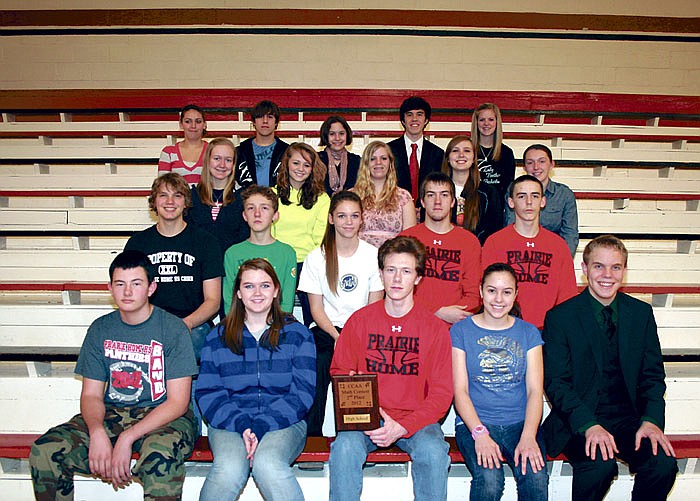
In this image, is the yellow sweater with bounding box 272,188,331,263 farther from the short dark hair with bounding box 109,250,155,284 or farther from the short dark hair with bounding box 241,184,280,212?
the short dark hair with bounding box 109,250,155,284

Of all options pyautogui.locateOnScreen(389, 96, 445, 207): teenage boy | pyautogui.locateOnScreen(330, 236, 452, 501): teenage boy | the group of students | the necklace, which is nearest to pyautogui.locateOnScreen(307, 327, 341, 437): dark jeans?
the group of students

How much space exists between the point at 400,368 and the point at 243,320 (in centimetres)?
72

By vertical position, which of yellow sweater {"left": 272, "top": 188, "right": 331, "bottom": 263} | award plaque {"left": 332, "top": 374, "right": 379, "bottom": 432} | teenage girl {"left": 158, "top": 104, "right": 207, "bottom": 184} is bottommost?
award plaque {"left": 332, "top": 374, "right": 379, "bottom": 432}

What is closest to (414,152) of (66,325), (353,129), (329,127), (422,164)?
(422,164)

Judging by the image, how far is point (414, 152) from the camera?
391 centimetres

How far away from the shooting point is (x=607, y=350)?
2.32 m

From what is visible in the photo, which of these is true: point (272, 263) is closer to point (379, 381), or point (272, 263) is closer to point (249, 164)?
point (379, 381)

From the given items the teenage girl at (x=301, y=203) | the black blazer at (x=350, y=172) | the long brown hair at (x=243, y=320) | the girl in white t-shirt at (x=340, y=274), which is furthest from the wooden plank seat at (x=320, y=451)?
the black blazer at (x=350, y=172)

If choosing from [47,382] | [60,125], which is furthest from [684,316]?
[60,125]

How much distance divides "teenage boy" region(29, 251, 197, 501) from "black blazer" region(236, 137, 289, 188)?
1672mm

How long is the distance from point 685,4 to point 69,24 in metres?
8.05

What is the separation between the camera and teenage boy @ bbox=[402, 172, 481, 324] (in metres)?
2.88

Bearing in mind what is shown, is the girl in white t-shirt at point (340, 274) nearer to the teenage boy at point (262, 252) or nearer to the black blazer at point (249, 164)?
the teenage boy at point (262, 252)

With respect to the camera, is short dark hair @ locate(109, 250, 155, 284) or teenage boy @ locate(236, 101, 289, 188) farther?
teenage boy @ locate(236, 101, 289, 188)
